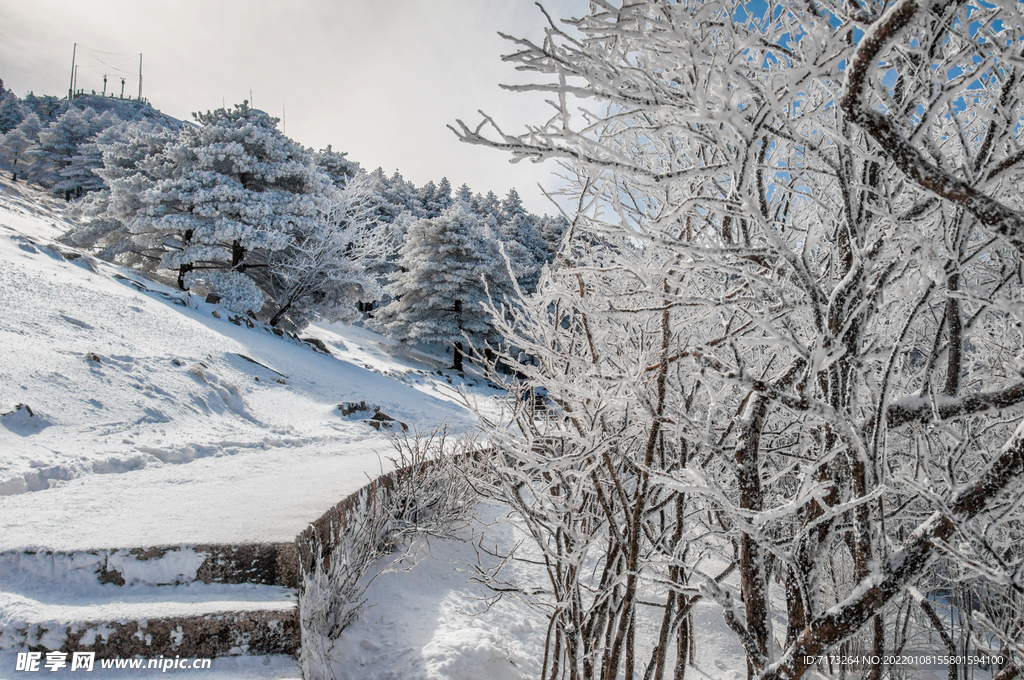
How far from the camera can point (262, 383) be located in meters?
7.70

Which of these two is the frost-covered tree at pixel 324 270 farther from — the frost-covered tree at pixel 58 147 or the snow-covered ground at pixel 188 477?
the frost-covered tree at pixel 58 147

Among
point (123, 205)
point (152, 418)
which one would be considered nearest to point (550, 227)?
point (123, 205)

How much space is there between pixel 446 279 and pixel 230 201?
821 centimetres

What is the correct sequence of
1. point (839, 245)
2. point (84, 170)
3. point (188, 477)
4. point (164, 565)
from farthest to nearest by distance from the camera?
point (84, 170) → point (188, 477) → point (164, 565) → point (839, 245)

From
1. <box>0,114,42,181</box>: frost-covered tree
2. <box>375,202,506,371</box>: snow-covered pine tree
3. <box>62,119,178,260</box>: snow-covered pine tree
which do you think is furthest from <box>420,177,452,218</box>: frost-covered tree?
<box>0,114,42,181</box>: frost-covered tree

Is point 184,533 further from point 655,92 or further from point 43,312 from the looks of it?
point 43,312

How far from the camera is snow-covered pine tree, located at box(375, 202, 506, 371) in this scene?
1881 centimetres

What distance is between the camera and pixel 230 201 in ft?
39.4

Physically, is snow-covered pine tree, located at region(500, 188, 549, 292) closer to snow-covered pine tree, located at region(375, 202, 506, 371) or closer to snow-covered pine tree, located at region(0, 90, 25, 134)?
snow-covered pine tree, located at region(375, 202, 506, 371)

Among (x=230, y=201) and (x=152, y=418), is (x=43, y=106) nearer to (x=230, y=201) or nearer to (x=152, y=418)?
(x=230, y=201)

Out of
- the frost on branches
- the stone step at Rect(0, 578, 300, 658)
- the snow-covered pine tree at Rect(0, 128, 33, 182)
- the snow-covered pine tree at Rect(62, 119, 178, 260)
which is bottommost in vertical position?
the stone step at Rect(0, 578, 300, 658)

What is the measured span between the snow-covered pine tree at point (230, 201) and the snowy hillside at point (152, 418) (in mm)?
1893

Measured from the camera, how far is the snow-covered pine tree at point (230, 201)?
38.1 feet

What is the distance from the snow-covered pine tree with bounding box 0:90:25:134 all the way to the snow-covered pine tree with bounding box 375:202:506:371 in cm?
4651
